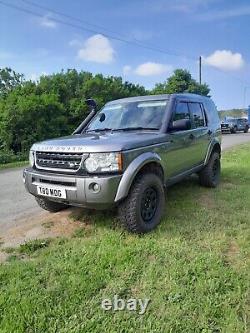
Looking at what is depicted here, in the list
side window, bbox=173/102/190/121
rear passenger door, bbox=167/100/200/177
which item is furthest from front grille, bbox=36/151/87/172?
side window, bbox=173/102/190/121

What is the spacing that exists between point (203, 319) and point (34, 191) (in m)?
2.62

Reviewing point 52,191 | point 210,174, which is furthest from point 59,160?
point 210,174

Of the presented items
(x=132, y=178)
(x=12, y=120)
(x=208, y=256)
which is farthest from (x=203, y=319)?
(x=12, y=120)

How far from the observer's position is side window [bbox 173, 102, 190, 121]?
5008 mm

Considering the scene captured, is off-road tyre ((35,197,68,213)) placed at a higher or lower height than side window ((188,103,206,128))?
lower

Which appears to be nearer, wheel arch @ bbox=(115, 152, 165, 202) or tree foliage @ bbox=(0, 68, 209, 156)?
wheel arch @ bbox=(115, 152, 165, 202)

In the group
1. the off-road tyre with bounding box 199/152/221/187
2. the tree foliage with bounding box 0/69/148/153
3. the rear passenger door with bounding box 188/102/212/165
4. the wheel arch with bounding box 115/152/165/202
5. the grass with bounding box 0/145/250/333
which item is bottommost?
the grass with bounding box 0/145/250/333

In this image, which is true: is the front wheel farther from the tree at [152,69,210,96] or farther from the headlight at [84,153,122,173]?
the tree at [152,69,210,96]

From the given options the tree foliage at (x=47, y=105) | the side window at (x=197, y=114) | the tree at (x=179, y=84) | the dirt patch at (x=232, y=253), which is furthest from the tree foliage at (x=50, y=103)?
the dirt patch at (x=232, y=253)

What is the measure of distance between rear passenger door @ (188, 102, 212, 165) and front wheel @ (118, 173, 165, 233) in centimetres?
162

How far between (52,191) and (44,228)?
834 mm

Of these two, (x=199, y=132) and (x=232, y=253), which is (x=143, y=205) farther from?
(x=199, y=132)

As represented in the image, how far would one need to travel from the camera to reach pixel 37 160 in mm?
4254

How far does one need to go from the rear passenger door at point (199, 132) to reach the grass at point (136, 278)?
4.85 ft
